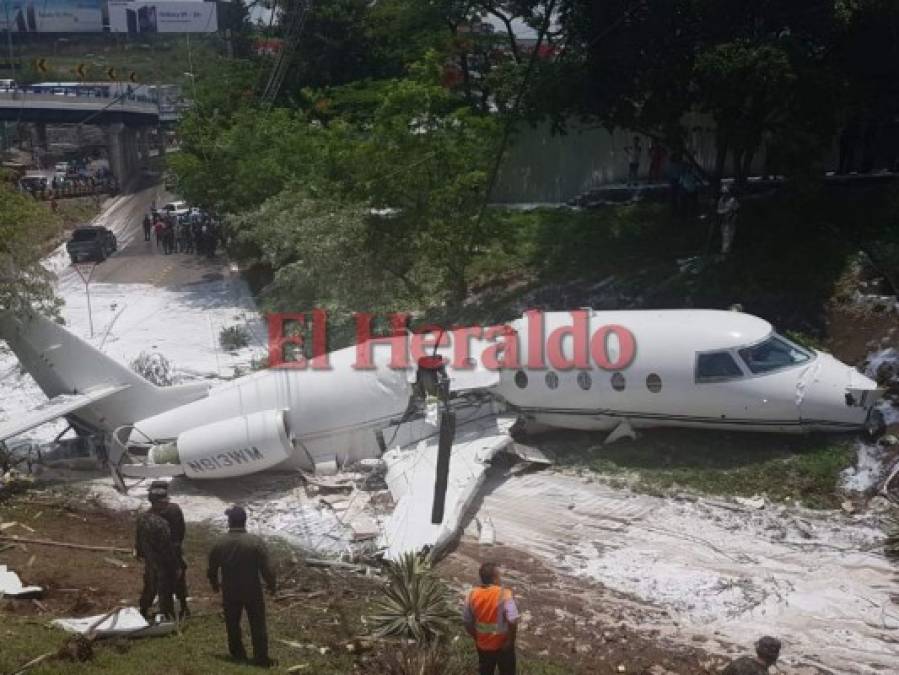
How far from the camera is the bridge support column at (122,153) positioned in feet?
236

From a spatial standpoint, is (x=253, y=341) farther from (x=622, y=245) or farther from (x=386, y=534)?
(x=386, y=534)

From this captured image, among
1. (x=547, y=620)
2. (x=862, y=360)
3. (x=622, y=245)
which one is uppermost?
(x=622, y=245)

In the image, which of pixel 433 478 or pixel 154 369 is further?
pixel 154 369

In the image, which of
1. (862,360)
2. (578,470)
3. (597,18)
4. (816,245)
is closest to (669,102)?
(597,18)

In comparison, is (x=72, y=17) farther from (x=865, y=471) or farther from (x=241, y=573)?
(x=241, y=573)

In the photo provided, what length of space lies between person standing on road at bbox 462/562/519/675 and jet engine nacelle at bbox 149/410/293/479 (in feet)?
30.4

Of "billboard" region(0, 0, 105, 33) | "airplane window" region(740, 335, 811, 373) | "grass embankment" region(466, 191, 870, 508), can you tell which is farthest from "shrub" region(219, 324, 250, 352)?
"billboard" region(0, 0, 105, 33)

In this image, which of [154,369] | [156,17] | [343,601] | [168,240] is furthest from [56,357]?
[156,17]

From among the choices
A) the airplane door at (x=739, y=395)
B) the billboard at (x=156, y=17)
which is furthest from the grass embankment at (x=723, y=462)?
the billboard at (x=156, y=17)

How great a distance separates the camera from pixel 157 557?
11.8 metres

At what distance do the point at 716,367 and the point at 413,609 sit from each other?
8008 millimetres

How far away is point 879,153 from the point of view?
29.0 m

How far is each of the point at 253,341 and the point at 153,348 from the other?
304 centimetres

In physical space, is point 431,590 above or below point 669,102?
below
